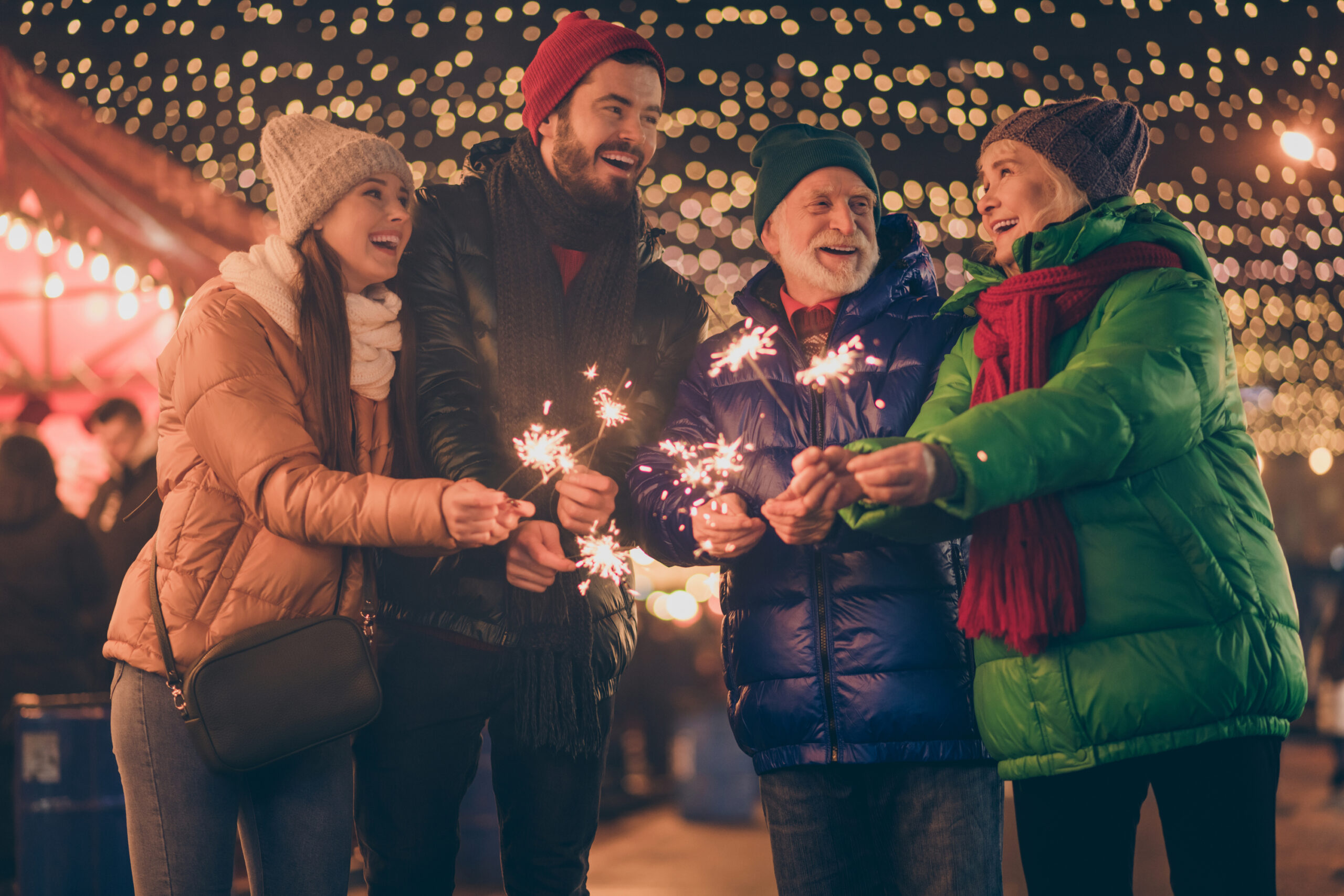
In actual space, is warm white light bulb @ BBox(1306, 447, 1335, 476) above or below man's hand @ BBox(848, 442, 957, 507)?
above

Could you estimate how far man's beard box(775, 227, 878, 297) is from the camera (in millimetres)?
2365

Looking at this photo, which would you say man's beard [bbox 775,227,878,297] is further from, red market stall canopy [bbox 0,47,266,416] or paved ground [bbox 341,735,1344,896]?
red market stall canopy [bbox 0,47,266,416]

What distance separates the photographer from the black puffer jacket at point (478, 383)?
2.33 metres

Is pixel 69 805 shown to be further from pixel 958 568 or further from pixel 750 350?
pixel 958 568

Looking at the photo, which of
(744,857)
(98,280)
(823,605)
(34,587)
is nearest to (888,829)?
(823,605)

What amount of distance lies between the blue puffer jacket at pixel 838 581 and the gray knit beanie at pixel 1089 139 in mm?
422

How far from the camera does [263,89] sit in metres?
8.23

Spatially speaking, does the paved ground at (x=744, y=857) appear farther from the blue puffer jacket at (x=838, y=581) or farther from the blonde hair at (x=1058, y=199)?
the blonde hair at (x=1058, y=199)

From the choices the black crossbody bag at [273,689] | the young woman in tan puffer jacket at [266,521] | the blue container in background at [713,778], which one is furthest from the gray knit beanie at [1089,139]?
the blue container in background at [713,778]

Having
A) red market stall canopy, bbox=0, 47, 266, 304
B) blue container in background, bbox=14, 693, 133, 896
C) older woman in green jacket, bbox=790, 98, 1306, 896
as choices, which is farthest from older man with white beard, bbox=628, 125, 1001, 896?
red market stall canopy, bbox=0, 47, 266, 304

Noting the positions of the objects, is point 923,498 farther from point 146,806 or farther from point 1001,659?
point 146,806

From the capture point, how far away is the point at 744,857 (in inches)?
272

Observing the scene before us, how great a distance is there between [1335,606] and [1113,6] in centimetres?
611

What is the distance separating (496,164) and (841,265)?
0.96 meters
